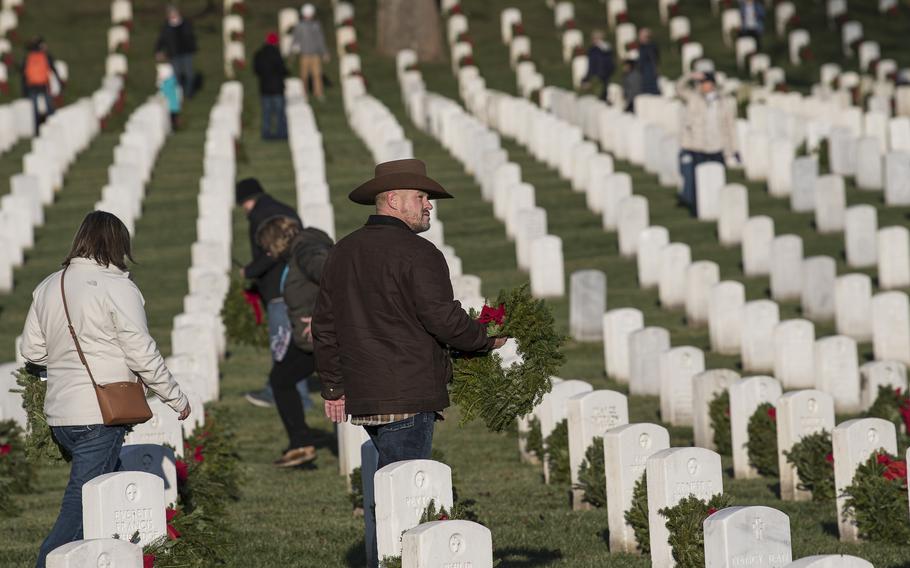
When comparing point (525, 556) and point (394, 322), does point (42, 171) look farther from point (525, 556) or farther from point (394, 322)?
point (394, 322)

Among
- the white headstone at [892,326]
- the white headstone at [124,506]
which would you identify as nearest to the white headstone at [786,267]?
the white headstone at [892,326]

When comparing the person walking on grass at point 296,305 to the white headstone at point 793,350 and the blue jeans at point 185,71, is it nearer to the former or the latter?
the white headstone at point 793,350

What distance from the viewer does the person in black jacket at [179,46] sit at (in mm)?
27828

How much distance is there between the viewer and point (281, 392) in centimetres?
1091

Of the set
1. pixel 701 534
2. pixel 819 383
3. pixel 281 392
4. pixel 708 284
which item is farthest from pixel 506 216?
pixel 701 534

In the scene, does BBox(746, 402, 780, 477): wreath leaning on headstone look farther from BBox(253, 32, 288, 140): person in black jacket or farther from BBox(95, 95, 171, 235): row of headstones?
BBox(253, 32, 288, 140): person in black jacket

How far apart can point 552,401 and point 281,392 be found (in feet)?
6.13

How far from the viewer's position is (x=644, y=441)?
8219 mm

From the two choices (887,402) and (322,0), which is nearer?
(887,402)

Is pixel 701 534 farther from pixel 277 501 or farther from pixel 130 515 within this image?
pixel 277 501

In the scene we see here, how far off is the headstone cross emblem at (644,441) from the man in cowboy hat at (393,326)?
1494 mm

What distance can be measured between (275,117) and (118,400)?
61.4ft

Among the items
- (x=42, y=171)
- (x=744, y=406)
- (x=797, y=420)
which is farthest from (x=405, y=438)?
(x=42, y=171)

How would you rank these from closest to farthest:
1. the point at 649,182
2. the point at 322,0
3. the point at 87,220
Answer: the point at 87,220, the point at 649,182, the point at 322,0
